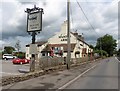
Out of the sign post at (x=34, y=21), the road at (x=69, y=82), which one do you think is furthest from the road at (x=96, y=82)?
the sign post at (x=34, y=21)

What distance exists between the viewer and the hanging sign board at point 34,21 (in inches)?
862

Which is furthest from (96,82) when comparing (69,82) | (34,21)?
(34,21)

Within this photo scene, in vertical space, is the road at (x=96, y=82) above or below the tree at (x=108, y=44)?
below

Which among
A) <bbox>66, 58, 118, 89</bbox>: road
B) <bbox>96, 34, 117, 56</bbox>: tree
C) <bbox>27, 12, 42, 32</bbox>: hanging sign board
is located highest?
<bbox>96, 34, 117, 56</bbox>: tree

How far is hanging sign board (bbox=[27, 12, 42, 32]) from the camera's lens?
21.9 metres

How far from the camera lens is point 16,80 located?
49.7 feet

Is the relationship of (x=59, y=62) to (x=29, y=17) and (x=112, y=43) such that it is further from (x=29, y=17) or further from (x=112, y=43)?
(x=112, y=43)

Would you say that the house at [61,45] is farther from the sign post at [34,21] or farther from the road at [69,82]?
the road at [69,82]

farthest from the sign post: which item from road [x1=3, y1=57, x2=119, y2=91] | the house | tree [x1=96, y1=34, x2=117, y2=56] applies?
tree [x1=96, y1=34, x2=117, y2=56]

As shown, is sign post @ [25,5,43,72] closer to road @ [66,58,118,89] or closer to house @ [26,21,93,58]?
road @ [66,58,118,89]

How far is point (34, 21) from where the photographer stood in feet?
73.7

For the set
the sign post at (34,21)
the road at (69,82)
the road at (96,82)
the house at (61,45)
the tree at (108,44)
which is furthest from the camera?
the tree at (108,44)

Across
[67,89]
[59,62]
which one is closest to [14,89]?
[67,89]

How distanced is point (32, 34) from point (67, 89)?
1129 centimetres
